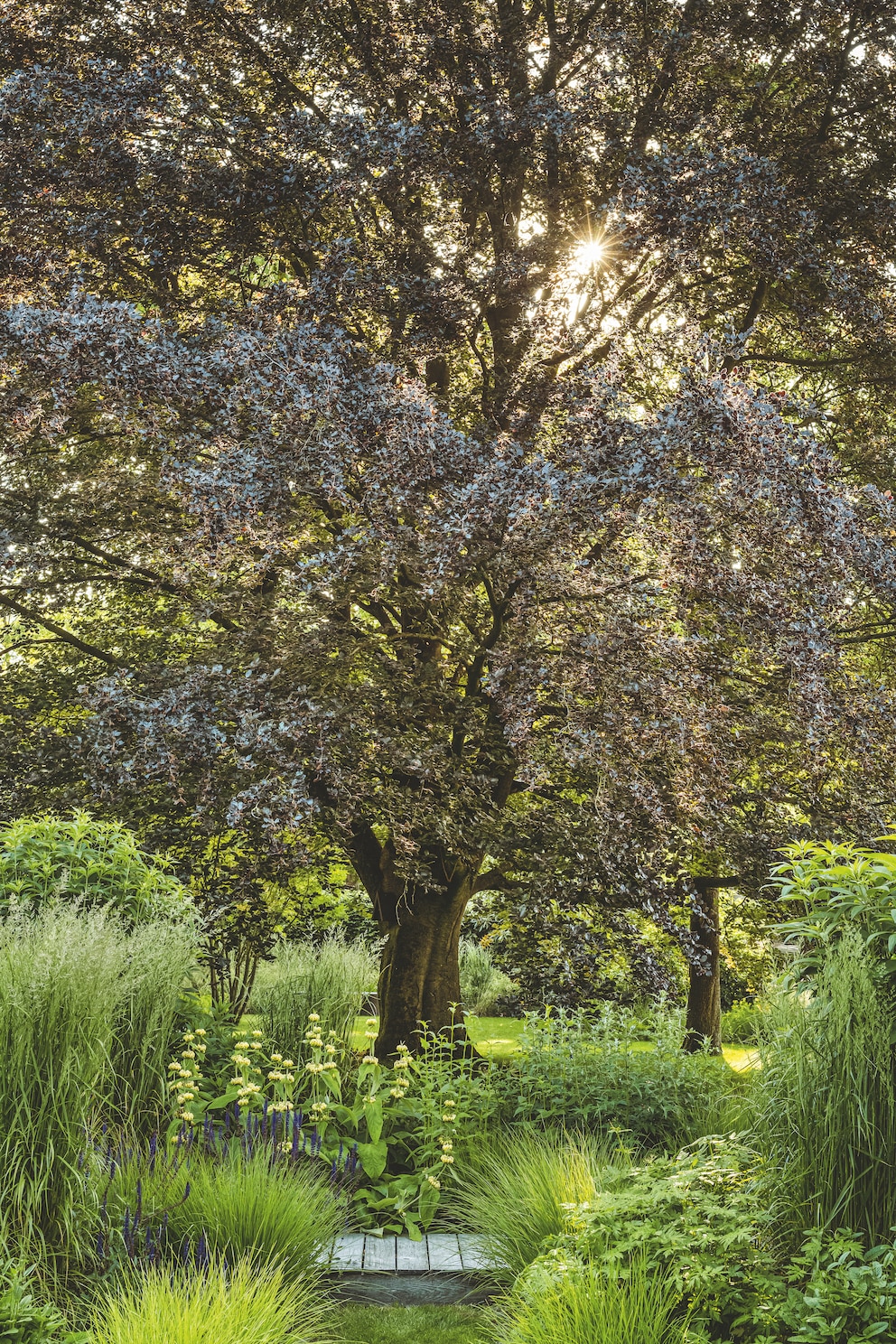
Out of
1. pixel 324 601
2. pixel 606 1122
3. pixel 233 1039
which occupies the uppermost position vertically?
pixel 324 601

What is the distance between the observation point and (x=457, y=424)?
330 inches

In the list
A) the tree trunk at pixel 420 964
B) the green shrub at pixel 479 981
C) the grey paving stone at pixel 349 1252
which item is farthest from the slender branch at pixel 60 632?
the green shrub at pixel 479 981

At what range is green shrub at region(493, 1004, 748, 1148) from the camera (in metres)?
5.06

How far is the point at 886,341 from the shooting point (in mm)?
7055

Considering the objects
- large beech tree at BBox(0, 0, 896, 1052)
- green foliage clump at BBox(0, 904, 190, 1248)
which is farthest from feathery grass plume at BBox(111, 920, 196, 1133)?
large beech tree at BBox(0, 0, 896, 1052)

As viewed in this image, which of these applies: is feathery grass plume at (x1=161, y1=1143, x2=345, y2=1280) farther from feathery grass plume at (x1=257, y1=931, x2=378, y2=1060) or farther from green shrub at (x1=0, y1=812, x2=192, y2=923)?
feathery grass plume at (x1=257, y1=931, x2=378, y2=1060)

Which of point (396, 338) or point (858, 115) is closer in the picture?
point (396, 338)

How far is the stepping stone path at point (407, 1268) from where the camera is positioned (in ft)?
13.4

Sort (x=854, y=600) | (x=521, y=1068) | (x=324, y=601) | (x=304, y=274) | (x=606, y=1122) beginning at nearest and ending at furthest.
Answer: (x=606, y=1122), (x=521, y=1068), (x=324, y=601), (x=854, y=600), (x=304, y=274)

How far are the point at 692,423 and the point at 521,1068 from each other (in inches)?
147

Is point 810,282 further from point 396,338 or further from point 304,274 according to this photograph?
point 304,274

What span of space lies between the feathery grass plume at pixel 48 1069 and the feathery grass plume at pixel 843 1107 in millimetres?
2407

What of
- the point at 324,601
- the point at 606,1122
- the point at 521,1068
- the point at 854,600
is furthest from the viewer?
the point at 854,600

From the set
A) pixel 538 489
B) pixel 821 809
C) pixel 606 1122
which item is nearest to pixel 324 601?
pixel 538 489
